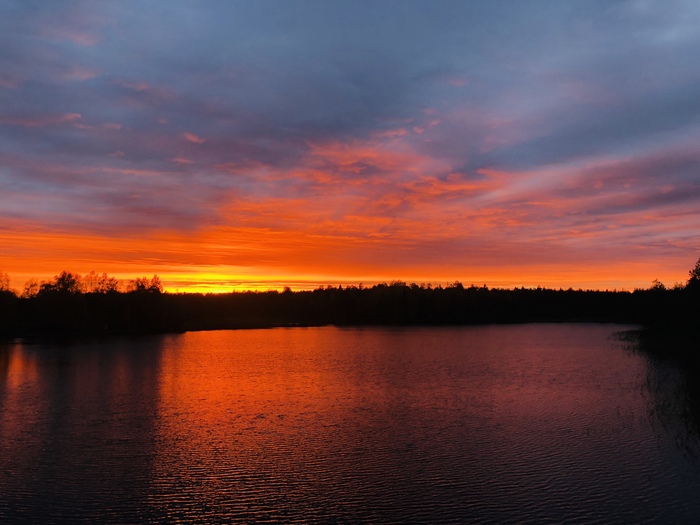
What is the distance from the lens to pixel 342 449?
55.5 ft

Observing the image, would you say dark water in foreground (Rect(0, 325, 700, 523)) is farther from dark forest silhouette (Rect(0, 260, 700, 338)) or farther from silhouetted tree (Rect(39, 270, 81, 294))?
silhouetted tree (Rect(39, 270, 81, 294))

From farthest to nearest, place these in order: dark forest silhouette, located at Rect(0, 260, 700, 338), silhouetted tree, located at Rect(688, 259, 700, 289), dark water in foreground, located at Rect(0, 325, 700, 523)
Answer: dark forest silhouette, located at Rect(0, 260, 700, 338), silhouetted tree, located at Rect(688, 259, 700, 289), dark water in foreground, located at Rect(0, 325, 700, 523)

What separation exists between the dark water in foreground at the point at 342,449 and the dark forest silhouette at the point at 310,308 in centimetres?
3377

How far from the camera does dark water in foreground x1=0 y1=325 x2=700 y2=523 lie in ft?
40.1

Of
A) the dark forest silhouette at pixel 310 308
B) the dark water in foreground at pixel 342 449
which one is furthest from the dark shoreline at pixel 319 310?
the dark water in foreground at pixel 342 449

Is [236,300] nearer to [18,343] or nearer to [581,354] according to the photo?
[18,343]

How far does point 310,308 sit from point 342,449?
392ft

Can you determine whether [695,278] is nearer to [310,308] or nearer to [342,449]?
[342,449]

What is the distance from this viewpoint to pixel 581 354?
46.8 m

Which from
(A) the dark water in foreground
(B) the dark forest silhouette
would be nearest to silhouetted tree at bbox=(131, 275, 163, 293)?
(B) the dark forest silhouette

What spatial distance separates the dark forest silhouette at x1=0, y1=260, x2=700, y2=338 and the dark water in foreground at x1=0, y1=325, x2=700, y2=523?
33768mm

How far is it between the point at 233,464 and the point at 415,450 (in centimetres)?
534

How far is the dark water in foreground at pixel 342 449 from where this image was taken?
12234mm

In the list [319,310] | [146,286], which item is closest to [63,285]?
[146,286]
